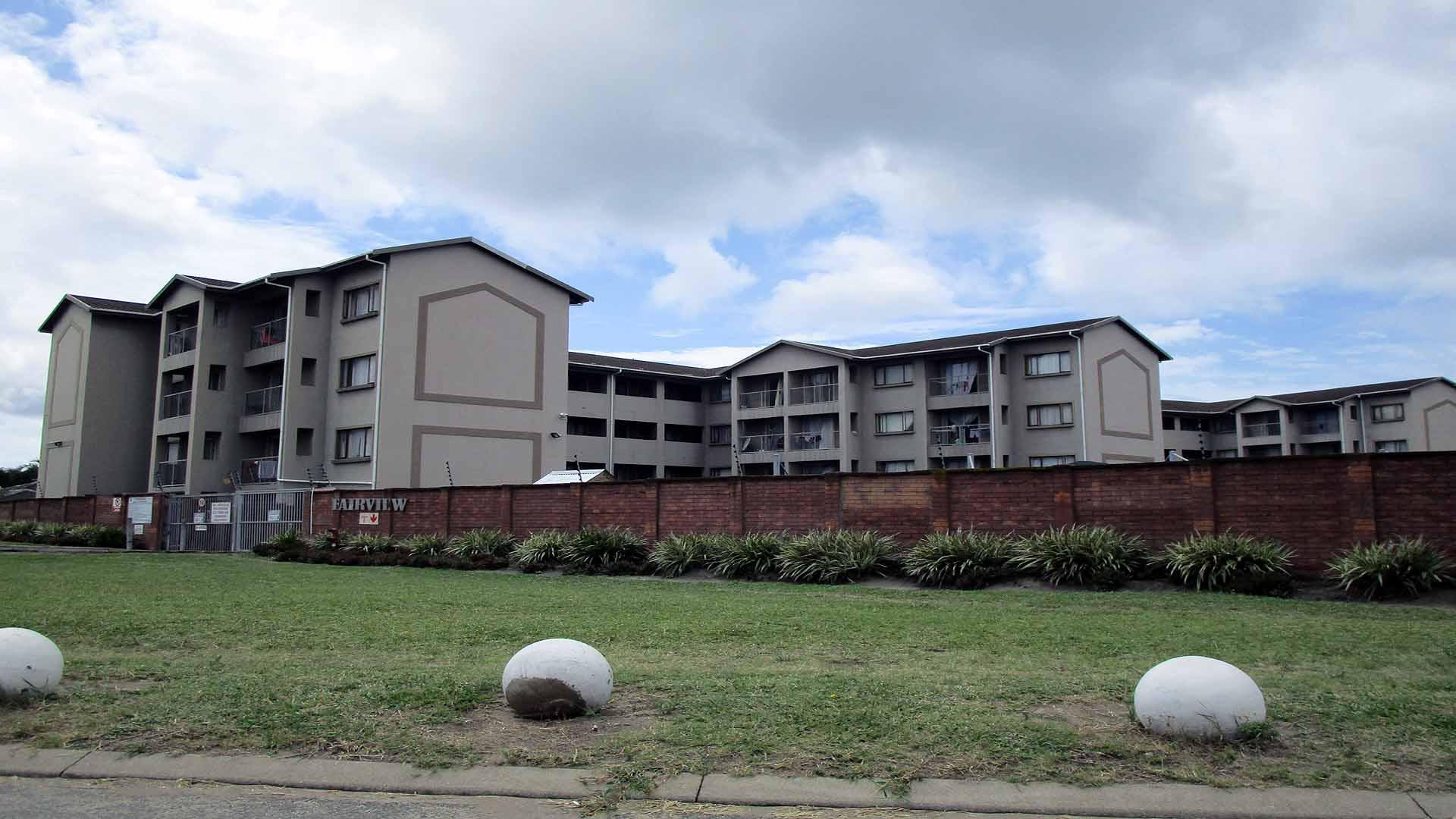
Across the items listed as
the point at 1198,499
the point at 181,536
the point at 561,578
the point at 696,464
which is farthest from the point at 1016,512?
the point at 696,464

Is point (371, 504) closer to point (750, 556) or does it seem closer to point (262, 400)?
point (750, 556)

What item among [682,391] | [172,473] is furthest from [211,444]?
[682,391]

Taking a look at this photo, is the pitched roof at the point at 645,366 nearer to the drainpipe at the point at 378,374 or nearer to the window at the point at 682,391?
the window at the point at 682,391

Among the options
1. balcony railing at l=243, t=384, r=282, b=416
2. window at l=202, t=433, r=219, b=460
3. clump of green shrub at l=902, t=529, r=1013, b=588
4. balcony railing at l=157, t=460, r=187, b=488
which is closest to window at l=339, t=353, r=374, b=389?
balcony railing at l=243, t=384, r=282, b=416

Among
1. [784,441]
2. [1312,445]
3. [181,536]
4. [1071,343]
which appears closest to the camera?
[181,536]

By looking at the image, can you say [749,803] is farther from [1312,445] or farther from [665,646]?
[1312,445]

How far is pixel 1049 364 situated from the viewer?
5059 cm

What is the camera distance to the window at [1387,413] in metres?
63.2

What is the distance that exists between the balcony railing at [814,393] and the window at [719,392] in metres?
6.49

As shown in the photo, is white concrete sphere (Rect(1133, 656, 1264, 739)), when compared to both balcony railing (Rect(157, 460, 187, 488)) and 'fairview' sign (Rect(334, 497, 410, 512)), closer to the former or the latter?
'fairview' sign (Rect(334, 497, 410, 512))

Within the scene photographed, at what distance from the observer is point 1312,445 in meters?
67.2

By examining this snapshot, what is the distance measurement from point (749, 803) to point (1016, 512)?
1468 cm

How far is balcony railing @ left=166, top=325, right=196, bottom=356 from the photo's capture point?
46.3 metres

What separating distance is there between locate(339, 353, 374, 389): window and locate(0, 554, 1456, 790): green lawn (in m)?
26.4
